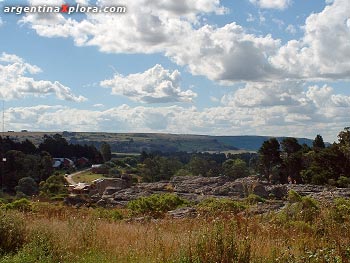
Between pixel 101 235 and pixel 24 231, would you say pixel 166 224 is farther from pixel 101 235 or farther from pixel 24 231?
pixel 24 231

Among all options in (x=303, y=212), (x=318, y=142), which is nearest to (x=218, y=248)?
(x=303, y=212)

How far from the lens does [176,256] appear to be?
6844mm

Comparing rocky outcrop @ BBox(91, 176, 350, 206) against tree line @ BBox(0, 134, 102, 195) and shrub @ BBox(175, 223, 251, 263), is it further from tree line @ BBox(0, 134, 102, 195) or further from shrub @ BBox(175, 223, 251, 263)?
tree line @ BBox(0, 134, 102, 195)

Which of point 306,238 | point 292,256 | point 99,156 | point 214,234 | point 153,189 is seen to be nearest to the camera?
point 292,256

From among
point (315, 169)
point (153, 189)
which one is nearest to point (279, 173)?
point (315, 169)

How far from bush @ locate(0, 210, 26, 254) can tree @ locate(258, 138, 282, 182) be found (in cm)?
4616

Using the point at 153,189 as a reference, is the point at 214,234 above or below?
above

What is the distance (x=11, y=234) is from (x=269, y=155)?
46.9 metres

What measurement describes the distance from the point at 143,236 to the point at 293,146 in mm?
49825

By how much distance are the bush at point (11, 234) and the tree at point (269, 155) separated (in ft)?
151

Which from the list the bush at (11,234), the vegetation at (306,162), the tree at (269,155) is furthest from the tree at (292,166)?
the bush at (11,234)

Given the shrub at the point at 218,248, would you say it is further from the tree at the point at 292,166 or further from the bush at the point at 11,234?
the tree at the point at 292,166

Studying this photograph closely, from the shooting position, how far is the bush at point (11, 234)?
794 cm

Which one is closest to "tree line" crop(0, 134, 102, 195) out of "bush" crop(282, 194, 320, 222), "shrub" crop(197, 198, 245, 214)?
"shrub" crop(197, 198, 245, 214)
